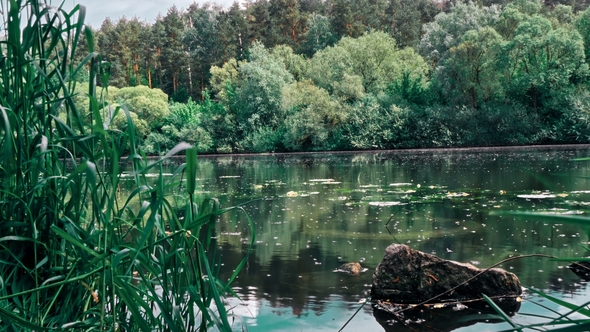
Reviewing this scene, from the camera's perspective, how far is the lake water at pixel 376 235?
4.93m

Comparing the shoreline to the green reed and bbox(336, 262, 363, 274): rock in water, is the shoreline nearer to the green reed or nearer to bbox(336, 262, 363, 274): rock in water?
bbox(336, 262, 363, 274): rock in water

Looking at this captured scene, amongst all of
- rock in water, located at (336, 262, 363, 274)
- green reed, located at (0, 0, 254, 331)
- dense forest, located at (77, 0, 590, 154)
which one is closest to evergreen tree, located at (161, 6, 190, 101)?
dense forest, located at (77, 0, 590, 154)

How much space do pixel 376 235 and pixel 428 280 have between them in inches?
118

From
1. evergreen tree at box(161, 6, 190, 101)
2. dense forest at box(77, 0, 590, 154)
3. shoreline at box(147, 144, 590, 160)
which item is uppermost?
evergreen tree at box(161, 6, 190, 101)

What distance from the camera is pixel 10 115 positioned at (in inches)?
78.1

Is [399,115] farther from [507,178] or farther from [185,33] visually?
[185,33]

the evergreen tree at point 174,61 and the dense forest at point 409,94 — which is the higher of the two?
the evergreen tree at point 174,61

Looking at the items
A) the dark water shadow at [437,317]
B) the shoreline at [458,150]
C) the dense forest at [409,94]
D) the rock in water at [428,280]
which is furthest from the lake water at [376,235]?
the dense forest at [409,94]

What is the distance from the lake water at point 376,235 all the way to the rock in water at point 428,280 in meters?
0.23

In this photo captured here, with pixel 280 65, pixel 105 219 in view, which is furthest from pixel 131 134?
pixel 280 65

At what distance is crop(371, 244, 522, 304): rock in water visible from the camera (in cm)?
508

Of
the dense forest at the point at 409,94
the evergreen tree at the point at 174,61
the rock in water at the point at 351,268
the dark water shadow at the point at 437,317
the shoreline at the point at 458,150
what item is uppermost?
the evergreen tree at the point at 174,61

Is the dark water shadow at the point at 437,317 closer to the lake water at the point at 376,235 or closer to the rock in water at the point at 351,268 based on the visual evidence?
the lake water at the point at 376,235

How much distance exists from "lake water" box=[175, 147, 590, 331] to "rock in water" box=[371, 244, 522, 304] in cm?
23
